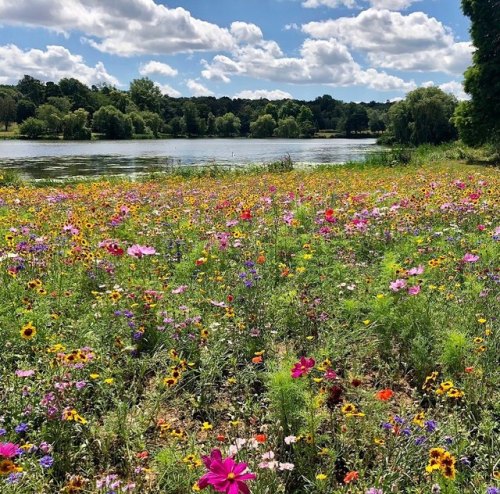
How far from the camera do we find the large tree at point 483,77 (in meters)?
21.3

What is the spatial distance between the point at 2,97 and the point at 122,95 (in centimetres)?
2479

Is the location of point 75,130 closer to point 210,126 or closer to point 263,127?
point 263,127

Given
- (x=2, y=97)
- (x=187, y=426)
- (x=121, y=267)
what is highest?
(x=2, y=97)

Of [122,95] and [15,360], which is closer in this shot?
[15,360]

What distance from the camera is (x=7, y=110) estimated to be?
103m

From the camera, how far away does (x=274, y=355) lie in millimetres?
3277

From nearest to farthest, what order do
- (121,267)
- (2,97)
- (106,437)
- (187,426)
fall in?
1. (106,437)
2. (187,426)
3. (121,267)
4. (2,97)

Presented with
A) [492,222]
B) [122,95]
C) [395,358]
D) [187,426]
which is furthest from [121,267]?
[122,95]

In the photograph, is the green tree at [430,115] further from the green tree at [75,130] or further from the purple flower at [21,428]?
the green tree at [75,130]

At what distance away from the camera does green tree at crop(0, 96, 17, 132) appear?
4045 inches

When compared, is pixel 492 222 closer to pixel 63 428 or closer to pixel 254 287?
pixel 254 287

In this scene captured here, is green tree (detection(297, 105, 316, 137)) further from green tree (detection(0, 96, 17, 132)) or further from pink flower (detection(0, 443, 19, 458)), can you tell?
pink flower (detection(0, 443, 19, 458))

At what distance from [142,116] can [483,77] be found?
82588 mm

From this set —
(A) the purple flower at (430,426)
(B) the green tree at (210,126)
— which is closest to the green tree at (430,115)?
(A) the purple flower at (430,426)
